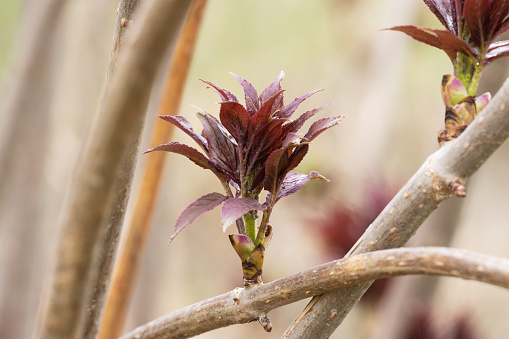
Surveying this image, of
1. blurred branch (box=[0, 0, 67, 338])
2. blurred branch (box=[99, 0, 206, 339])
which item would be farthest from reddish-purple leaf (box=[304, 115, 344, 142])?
blurred branch (box=[0, 0, 67, 338])

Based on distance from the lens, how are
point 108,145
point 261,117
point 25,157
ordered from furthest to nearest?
point 25,157
point 261,117
point 108,145

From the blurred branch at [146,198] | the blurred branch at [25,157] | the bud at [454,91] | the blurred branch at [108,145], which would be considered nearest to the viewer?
the blurred branch at [108,145]

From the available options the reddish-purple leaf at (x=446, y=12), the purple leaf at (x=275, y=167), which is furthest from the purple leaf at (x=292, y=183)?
the reddish-purple leaf at (x=446, y=12)

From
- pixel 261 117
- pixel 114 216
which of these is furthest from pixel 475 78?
pixel 114 216

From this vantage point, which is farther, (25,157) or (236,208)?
(25,157)

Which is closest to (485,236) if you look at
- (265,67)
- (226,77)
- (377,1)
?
(377,1)

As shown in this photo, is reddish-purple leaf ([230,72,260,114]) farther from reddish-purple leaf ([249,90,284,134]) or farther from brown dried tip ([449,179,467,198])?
brown dried tip ([449,179,467,198])

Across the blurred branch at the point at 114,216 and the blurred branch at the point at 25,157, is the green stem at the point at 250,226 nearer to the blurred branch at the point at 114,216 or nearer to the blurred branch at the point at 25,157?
the blurred branch at the point at 114,216

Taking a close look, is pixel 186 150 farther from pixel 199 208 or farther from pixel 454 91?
pixel 454 91

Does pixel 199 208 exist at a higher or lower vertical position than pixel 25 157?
lower
